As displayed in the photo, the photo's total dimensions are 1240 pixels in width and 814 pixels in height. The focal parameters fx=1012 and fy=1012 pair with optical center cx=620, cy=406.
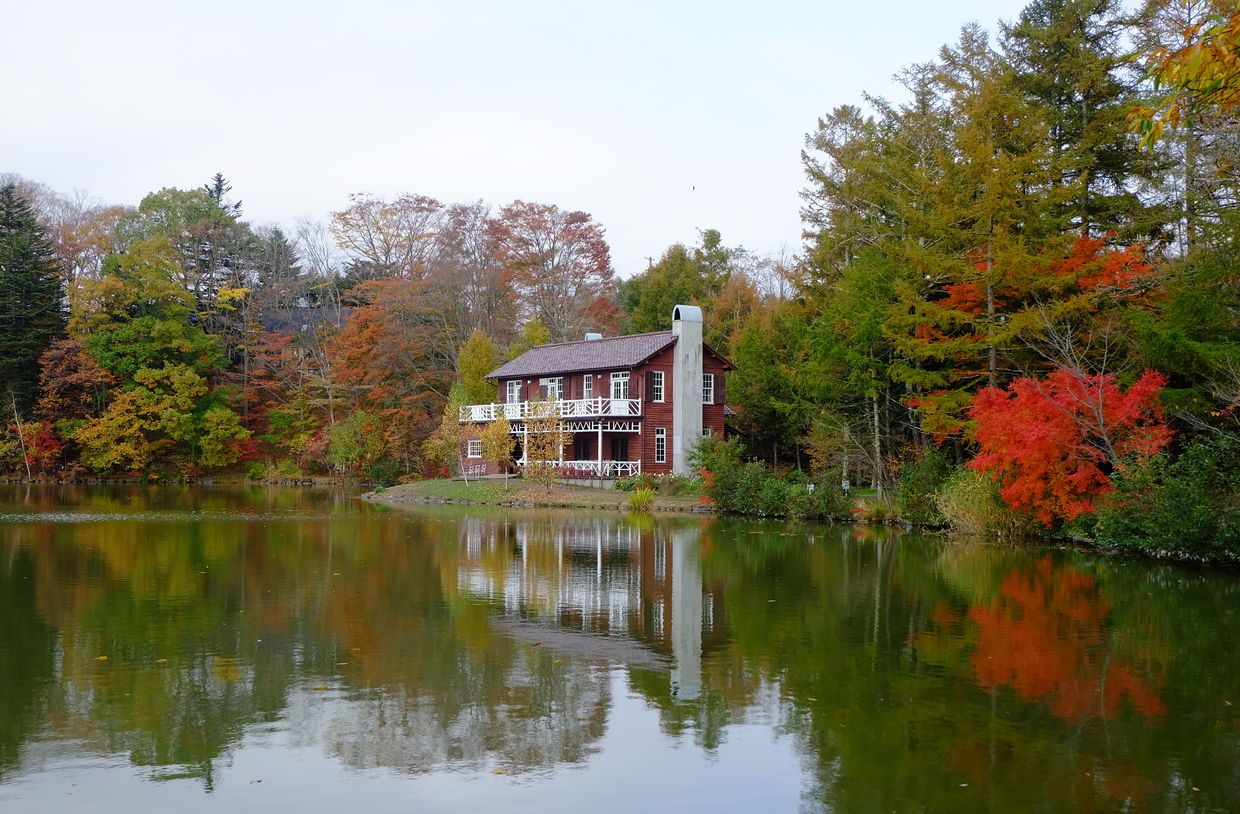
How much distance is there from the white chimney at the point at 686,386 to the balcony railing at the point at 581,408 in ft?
6.26

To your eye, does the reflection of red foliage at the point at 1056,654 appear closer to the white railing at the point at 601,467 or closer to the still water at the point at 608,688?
the still water at the point at 608,688

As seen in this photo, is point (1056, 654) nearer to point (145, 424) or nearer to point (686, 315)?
point (686, 315)

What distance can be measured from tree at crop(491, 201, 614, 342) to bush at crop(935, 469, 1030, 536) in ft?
113

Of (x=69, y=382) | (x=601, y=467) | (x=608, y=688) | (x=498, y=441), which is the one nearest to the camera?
(x=608, y=688)

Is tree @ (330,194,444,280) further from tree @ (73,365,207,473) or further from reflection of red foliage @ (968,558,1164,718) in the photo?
reflection of red foliage @ (968,558,1164,718)

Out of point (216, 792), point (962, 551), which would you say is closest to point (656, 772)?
point (216, 792)

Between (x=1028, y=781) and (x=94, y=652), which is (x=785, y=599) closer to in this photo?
(x=1028, y=781)

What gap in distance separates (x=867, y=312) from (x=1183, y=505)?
13.1 metres

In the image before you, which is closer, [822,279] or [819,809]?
[819,809]

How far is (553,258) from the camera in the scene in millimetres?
59531

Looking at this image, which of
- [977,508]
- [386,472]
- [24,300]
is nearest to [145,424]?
[24,300]

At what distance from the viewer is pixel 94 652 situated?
11289 millimetres

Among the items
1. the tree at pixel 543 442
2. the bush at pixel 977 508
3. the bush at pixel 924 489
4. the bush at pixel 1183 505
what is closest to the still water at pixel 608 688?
the bush at pixel 1183 505

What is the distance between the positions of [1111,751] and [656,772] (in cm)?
374
